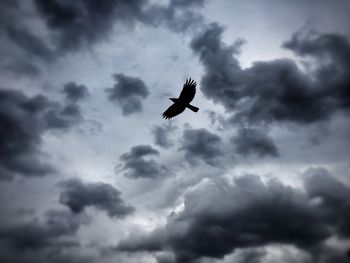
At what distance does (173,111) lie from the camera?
39.3 meters

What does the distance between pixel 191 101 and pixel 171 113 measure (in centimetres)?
239

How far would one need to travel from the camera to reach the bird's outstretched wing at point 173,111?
3872cm

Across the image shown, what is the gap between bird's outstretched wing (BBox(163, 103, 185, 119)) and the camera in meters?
38.7

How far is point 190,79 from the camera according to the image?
37938 millimetres

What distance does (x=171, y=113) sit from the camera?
39438 millimetres

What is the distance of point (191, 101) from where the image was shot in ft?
127

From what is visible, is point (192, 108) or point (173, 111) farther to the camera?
point (173, 111)

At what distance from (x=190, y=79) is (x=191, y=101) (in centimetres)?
222

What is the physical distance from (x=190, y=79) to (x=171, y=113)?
400 centimetres
